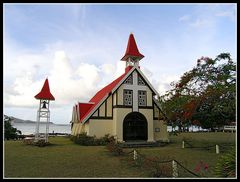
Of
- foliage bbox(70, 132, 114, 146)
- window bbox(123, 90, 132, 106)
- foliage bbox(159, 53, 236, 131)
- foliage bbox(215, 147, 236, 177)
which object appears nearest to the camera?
foliage bbox(215, 147, 236, 177)

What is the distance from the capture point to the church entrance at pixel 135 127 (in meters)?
25.3

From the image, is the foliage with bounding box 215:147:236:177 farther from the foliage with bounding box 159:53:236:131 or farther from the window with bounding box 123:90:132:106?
the window with bounding box 123:90:132:106

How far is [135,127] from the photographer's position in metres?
25.8

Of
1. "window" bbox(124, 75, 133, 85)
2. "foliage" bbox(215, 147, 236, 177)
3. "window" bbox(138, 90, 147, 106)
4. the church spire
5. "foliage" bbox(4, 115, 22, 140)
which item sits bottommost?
"foliage" bbox(4, 115, 22, 140)

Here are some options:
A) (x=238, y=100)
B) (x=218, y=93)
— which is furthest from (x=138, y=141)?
(x=238, y=100)

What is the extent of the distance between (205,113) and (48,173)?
13729 millimetres

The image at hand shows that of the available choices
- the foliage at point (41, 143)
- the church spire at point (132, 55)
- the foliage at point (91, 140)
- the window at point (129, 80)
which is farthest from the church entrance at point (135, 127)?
the foliage at point (41, 143)

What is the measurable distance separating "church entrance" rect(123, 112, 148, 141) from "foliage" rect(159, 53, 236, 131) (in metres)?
4.17

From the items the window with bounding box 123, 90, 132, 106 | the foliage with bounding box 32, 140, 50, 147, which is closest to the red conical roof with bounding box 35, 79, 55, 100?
the foliage with bounding box 32, 140, 50, 147

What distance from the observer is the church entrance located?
25.3m

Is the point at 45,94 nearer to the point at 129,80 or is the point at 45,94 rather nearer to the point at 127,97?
the point at 127,97

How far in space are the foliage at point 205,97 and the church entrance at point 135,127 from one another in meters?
4.17

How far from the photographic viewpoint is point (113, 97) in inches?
1012

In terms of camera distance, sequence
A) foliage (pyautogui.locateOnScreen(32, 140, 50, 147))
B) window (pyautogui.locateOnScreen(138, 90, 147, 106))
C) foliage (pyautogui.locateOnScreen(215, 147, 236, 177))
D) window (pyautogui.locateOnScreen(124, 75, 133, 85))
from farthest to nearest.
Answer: window (pyautogui.locateOnScreen(138, 90, 147, 106)), window (pyautogui.locateOnScreen(124, 75, 133, 85)), foliage (pyautogui.locateOnScreen(32, 140, 50, 147)), foliage (pyautogui.locateOnScreen(215, 147, 236, 177))
